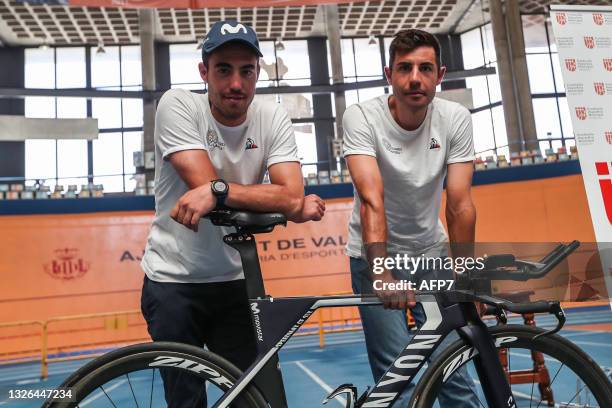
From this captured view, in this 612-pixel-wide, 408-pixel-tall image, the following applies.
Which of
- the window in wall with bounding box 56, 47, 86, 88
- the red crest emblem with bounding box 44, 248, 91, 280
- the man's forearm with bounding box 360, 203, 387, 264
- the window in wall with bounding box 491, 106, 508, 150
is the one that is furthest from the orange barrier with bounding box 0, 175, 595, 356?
the window in wall with bounding box 56, 47, 86, 88

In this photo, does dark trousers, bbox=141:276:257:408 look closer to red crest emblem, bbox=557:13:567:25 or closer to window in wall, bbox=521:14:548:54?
red crest emblem, bbox=557:13:567:25

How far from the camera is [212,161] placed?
203cm

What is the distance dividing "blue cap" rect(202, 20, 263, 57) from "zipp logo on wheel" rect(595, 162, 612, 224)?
2651 millimetres

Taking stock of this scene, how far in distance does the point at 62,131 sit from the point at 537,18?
1850 cm

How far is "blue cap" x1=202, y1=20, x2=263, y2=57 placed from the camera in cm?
187

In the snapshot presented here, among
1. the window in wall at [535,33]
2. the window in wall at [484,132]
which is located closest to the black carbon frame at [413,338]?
the window in wall at [484,132]

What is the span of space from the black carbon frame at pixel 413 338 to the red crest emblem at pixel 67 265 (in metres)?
9.00

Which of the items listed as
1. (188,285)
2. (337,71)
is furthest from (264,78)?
(188,285)

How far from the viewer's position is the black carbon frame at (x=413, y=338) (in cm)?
166

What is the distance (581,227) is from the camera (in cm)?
1009

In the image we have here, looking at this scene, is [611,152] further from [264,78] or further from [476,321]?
[264,78]

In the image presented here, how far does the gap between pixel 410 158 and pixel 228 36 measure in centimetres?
100

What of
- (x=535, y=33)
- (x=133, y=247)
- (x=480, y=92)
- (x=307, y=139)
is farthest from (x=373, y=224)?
(x=535, y=33)

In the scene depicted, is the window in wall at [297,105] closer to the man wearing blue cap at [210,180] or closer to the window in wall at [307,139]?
the window in wall at [307,139]
